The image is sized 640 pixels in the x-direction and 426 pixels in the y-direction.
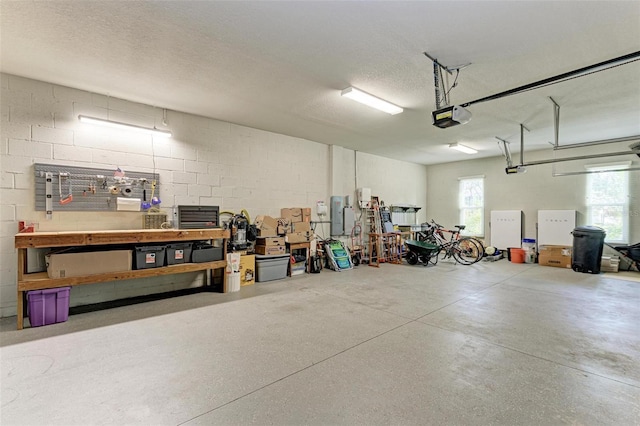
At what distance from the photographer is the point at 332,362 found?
2.43m

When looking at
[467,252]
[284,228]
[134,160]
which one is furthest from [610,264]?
[134,160]

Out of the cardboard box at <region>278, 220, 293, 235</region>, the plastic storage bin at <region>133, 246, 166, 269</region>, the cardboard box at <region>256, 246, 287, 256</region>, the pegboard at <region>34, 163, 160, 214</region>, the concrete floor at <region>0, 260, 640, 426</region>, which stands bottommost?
the concrete floor at <region>0, 260, 640, 426</region>

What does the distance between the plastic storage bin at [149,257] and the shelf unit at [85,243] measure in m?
0.07

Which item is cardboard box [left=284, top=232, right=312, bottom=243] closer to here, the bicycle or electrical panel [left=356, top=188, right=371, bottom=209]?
electrical panel [left=356, top=188, right=371, bottom=209]

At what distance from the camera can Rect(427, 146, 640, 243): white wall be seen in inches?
276

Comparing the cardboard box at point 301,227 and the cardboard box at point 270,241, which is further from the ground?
the cardboard box at point 301,227

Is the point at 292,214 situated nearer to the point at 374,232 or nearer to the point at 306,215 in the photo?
the point at 306,215

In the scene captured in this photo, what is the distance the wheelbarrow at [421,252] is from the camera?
23.0 ft

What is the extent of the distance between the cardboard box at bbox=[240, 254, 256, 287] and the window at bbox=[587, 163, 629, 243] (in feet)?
25.8

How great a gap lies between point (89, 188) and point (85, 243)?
41.2 inches

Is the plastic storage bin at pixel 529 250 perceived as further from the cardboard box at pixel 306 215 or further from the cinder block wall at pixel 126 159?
the cinder block wall at pixel 126 159

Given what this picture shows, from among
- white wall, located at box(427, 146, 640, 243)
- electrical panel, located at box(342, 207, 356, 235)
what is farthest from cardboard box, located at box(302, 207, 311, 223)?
white wall, located at box(427, 146, 640, 243)

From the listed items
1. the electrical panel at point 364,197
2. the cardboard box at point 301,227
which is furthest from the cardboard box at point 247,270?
the electrical panel at point 364,197

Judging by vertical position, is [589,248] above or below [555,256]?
above
